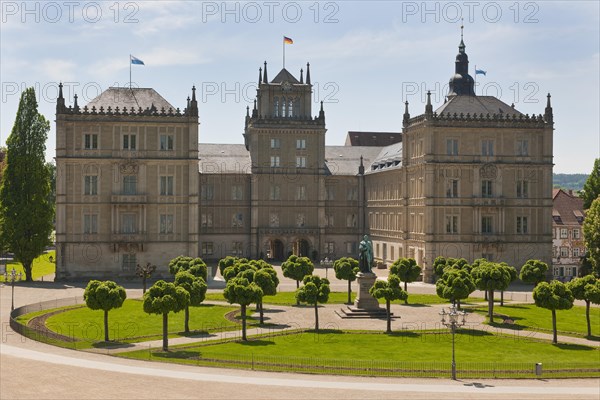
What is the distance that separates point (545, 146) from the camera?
298 ft

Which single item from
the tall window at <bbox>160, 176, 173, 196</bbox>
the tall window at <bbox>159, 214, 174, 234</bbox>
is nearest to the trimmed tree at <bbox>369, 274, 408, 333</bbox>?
the tall window at <bbox>159, 214, 174, 234</bbox>

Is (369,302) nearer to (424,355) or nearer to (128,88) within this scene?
(424,355)

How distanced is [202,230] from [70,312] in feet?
167

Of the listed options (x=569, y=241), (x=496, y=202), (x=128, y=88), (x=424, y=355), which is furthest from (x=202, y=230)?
(x=424, y=355)

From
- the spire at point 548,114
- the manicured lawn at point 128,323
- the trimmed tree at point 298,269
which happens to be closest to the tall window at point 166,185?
the trimmed tree at point 298,269

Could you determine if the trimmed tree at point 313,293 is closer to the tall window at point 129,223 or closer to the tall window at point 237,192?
the tall window at point 129,223

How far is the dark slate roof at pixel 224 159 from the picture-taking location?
11344cm

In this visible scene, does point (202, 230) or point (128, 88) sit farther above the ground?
point (128, 88)

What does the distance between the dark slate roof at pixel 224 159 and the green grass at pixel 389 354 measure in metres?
62.1

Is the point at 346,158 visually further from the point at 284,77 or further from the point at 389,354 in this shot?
the point at 389,354

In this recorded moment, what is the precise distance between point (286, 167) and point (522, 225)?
36796 millimetres

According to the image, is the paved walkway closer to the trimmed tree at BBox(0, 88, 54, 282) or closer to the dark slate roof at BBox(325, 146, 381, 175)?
the trimmed tree at BBox(0, 88, 54, 282)

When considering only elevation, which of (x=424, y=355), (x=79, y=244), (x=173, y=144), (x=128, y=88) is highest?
(x=128, y=88)

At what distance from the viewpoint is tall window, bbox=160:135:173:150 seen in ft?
287
